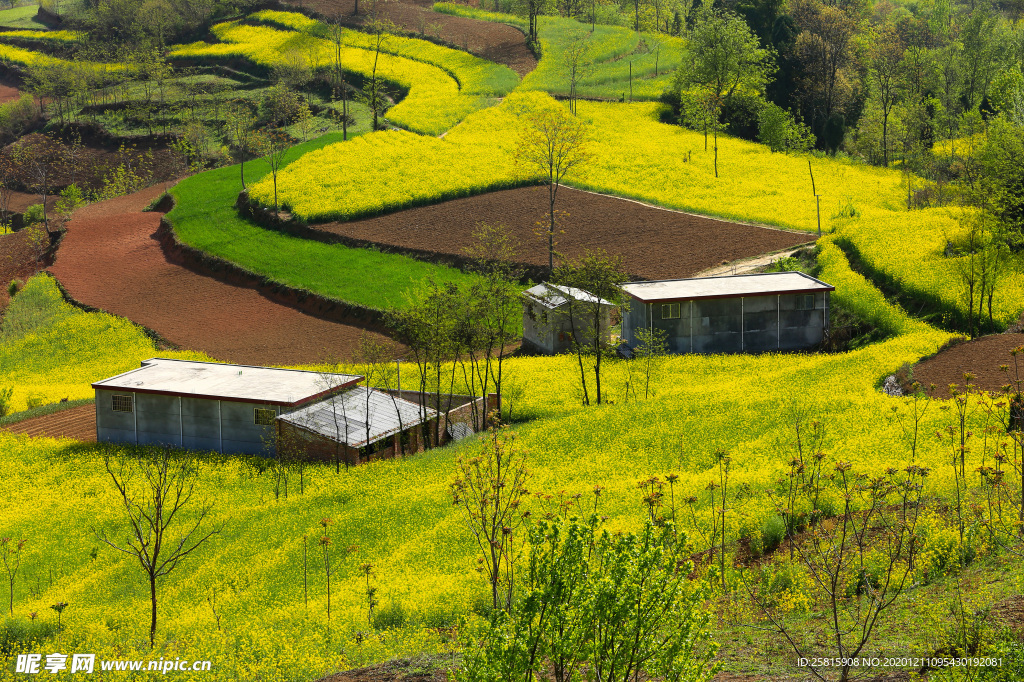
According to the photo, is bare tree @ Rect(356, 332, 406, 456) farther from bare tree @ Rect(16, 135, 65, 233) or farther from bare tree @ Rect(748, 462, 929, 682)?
bare tree @ Rect(16, 135, 65, 233)

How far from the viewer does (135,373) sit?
44.1 m

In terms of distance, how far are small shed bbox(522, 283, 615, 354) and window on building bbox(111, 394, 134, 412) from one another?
66.7 feet

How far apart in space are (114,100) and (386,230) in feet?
243

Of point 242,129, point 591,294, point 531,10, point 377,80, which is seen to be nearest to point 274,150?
point 242,129

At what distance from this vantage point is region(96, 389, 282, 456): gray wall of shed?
3894cm

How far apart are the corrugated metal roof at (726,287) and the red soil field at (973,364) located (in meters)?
11.1

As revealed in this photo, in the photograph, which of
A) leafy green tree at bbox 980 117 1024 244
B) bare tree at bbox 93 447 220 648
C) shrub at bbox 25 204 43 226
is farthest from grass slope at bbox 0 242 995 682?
shrub at bbox 25 204 43 226

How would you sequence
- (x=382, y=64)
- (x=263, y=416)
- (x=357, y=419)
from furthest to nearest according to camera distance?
(x=382, y=64) → (x=263, y=416) → (x=357, y=419)

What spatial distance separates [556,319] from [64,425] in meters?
24.5

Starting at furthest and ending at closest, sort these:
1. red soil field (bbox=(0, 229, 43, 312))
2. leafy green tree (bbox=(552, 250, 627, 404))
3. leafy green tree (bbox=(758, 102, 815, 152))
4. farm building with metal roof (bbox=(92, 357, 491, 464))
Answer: leafy green tree (bbox=(758, 102, 815, 152))
red soil field (bbox=(0, 229, 43, 312))
leafy green tree (bbox=(552, 250, 627, 404))
farm building with metal roof (bbox=(92, 357, 491, 464))

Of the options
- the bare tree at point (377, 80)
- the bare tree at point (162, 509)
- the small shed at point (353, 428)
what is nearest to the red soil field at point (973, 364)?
the small shed at point (353, 428)

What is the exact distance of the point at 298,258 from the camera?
2726 inches

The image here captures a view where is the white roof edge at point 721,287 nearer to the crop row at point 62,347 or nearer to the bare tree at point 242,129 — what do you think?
the crop row at point 62,347

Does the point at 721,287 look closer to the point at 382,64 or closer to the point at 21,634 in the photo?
the point at 21,634
